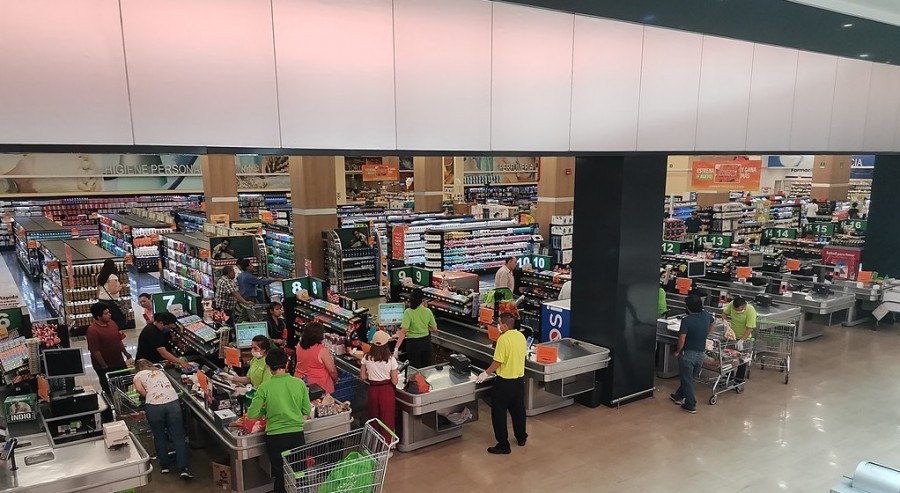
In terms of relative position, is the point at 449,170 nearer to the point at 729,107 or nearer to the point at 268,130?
the point at 729,107

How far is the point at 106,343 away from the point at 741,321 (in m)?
8.73

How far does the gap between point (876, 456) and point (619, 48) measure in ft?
18.3

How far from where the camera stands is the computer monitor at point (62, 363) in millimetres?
5559

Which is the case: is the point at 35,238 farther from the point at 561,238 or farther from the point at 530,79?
the point at 530,79

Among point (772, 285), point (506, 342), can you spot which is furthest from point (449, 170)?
point (506, 342)

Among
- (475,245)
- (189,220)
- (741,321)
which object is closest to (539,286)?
(741,321)

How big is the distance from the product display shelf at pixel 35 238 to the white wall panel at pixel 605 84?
15055 millimetres

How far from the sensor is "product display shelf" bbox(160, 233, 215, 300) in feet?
43.2

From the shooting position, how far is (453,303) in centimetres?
895

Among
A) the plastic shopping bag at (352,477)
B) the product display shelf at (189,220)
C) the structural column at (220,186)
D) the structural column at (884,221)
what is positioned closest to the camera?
the plastic shopping bag at (352,477)

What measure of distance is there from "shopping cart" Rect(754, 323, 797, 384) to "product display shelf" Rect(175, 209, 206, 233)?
16720 mm

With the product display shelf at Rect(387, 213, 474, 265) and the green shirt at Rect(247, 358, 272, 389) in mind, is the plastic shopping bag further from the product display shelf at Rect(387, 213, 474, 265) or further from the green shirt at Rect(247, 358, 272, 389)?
the product display shelf at Rect(387, 213, 474, 265)

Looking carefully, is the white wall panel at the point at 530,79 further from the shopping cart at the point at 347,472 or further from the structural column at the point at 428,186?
the structural column at the point at 428,186

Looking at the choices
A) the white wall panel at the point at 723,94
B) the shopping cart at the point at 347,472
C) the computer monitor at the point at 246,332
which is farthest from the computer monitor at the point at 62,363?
the white wall panel at the point at 723,94
